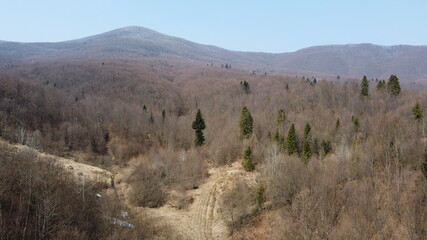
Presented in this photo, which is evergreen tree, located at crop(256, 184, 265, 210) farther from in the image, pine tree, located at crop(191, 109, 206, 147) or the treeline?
pine tree, located at crop(191, 109, 206, 147)

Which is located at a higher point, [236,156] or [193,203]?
[236,156]

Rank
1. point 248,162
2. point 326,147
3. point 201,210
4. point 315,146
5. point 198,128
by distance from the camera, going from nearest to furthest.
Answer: point 201,210 → point 248,162 → point 326,147 → point 315,146 → point 198,128

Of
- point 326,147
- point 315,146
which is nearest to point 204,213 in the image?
point 326,147

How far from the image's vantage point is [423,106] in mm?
86250

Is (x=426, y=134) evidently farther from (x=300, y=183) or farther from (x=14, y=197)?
(x=14, y=197)

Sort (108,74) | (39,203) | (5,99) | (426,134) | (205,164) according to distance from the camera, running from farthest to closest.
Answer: (108,74), (5,99), (205,164), (426,134), (39,203)

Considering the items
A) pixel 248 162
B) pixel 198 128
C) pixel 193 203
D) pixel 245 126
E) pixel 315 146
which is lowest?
pixel 193 203

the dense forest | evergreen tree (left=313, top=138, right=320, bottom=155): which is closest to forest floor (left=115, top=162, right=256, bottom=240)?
the dense forest

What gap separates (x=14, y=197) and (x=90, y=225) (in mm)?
6241

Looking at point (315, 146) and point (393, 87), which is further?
point (393, 87)

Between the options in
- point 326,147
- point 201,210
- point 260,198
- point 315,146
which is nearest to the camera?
point 260,198

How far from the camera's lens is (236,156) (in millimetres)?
71875

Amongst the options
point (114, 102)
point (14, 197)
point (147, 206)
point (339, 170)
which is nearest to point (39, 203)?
point (14, 197)

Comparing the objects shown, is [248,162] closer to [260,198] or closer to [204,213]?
[204,213]
